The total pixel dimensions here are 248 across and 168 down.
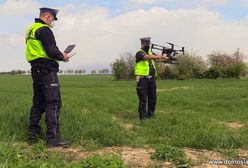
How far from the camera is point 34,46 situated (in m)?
6.90

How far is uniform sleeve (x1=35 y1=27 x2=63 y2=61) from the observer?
6.76 m

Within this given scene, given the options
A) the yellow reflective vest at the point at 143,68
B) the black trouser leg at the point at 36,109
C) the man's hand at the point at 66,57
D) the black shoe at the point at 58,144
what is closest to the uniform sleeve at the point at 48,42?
the man's hand at the point at 66,57

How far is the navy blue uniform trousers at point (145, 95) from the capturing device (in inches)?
433

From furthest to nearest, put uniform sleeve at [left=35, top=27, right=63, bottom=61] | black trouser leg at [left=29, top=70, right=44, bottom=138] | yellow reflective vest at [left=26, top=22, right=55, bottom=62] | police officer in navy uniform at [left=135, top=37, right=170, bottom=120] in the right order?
police officer in navy uniform at [left=135, top=37, right=170, bottom=120] < black trouser leg at [left=29, top=70, right=44, bottom=138] < yellow reflective vest at [left=26, top=22, right=55, bottom=62] < uniform sleeve at [left=35, top=27, right=63, bottom=61]

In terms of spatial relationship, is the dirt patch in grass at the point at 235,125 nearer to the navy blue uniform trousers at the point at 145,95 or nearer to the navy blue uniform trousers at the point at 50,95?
the navy blue uniform trousers at the point at 145,95

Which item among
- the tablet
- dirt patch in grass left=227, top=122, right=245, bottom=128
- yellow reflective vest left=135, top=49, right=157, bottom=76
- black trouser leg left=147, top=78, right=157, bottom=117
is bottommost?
dirt patch in grass left=227, top=122, right=245, bottom=128

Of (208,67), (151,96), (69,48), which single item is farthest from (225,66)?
(69,48)

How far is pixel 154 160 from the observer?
5.62m

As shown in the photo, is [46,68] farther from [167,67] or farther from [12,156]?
[167,67]

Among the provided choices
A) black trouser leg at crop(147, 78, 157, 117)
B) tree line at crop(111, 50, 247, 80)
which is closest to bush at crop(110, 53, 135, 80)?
tree line at crop(111, 50, 247, 80)

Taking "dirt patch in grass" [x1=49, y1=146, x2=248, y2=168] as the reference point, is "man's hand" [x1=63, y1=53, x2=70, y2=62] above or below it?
above

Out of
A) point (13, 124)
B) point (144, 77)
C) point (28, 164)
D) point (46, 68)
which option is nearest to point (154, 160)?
point (28, 164)

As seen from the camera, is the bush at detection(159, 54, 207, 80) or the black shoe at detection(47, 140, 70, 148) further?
the bush at detection(159, 54, 207, 80)

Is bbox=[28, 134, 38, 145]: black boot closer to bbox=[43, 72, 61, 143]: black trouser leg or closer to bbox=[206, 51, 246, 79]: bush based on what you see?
bbox=[43, 72, 61, 143]: black trouser leg
